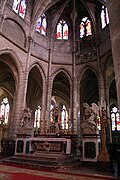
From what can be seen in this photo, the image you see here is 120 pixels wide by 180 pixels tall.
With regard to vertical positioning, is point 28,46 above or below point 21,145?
above

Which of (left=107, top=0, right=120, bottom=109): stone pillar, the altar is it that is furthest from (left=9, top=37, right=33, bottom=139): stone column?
(left=107, top=0, right=120, bottom=109): stone pillar

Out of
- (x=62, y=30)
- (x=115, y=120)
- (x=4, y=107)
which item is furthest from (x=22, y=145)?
(x=115, y=120)

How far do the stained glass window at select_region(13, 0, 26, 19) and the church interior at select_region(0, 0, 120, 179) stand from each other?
0.10 m

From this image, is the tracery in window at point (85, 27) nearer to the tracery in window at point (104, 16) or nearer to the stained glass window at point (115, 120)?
the tracery in window at point (104, 16)

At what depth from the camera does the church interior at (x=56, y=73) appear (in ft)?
30.1

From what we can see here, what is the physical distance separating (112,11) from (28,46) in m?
14.3

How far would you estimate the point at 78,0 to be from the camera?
1972 centimetres

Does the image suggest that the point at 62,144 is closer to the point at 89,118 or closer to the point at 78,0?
the point at 89,118

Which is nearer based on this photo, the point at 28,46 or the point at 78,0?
the point at 28,46

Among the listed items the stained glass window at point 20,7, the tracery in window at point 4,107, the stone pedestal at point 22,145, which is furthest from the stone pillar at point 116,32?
the tracery in window at point 4,107

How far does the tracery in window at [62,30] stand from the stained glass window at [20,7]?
536 cm

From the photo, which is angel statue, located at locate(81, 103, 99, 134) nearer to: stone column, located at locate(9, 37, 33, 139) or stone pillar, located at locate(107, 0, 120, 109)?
stone column, located at locate(9, 37, 33, 139)

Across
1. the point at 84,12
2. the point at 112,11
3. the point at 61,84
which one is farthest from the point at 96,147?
the point at 84,12

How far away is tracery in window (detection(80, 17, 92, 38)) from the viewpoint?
1956cm
